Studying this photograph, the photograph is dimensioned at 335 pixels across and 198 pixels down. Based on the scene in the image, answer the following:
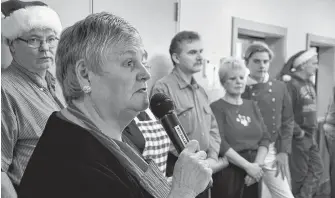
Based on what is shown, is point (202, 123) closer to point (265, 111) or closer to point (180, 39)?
point (180, 39)

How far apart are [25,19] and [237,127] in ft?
5.68

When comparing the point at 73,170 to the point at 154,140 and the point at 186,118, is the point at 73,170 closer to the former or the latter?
the point at 154,140

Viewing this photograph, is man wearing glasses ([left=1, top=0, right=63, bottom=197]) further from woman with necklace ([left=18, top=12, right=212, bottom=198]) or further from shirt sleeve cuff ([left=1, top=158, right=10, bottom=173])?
woman with necklace ([left=18, top=12, right=212, bottom=198])

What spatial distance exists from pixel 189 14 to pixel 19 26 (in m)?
1.80

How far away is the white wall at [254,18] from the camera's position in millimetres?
3275

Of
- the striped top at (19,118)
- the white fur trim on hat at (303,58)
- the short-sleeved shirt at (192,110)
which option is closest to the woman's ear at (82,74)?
the striped top at (19,118)

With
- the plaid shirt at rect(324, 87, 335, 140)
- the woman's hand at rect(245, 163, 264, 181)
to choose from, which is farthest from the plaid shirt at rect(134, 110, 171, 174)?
the plaid shirt at rect(324, 87, 335, 140)

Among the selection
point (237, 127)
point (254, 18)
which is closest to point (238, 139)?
point (237, 127)

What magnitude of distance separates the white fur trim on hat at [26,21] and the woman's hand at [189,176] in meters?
0.96

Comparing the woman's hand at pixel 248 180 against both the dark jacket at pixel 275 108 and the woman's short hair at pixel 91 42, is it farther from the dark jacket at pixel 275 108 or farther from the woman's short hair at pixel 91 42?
the woman's short hair at pixel 91 42

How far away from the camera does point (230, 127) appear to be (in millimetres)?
2834

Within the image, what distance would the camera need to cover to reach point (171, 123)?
1.18 metres

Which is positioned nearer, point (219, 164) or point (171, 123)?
point (171, 123)

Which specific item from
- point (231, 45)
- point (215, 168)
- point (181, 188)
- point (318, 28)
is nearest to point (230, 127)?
point (215, 168)
